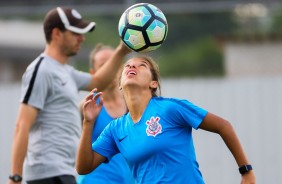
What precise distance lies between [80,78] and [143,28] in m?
1.50

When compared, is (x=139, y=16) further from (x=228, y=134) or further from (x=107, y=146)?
(x=228, y=134)

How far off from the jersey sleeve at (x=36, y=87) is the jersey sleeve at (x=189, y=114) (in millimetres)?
1668

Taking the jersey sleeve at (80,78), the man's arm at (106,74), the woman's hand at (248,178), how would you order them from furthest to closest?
the man's arm at (106,74) → the jersey sleeve at (80,78) → the woman's hand at (248,178)

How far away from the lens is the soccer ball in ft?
19.3

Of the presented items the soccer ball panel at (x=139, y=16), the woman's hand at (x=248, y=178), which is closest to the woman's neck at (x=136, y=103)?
the soccer ball panel at (x=139, y=16)

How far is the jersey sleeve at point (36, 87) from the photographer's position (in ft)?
21.5

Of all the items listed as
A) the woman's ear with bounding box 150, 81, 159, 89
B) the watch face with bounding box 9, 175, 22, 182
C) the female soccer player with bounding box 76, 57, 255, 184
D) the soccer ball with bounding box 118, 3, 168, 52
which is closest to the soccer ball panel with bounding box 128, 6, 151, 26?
the soccer ball with bounding box 118, 3, 168, 52

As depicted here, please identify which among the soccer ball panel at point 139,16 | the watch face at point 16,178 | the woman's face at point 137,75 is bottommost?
the watch face at point 16,178

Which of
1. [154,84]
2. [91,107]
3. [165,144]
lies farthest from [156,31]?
[165,144]

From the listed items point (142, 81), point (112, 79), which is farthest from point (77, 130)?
point (142, 81)

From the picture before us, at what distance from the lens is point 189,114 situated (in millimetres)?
5195

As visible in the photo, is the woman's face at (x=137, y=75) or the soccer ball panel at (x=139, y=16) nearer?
the woman's face at (x=137, y=75)

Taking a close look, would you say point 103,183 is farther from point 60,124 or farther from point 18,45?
point 18,45

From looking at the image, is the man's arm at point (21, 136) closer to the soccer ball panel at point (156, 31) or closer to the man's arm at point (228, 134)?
the soccer ball panel at point (156, 31)
